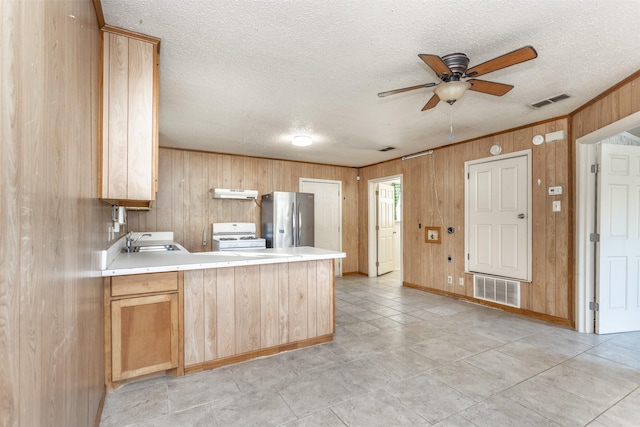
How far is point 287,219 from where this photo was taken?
210 inches

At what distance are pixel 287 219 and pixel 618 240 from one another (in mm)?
4285

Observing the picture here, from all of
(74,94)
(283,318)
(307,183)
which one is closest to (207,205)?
(307,183)

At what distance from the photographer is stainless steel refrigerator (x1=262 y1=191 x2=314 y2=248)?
5242 mm

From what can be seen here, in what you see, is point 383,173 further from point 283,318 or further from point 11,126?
point 11,126

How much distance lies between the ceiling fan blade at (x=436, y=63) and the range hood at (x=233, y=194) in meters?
3.77

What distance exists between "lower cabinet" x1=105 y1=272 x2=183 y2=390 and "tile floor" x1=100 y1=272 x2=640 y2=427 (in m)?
0.15

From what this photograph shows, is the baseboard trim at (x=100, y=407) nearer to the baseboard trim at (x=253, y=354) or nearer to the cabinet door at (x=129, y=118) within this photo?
the baseboard trim at (x=253, y=354)

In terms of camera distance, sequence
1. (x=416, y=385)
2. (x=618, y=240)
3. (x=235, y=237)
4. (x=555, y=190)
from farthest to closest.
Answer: (x=235, y=237) → (x=555, y=190) → (x=618, y=240) → (x=416, y=385)

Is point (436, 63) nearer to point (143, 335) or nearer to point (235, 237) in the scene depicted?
point (143, 335)

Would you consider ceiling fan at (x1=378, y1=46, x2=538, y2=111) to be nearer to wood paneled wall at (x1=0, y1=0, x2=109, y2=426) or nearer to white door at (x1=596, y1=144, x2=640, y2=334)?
wood paneled wall at (x1=0, y1=0, x2=109, y2=426)

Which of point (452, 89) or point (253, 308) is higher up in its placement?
point (452, 89)

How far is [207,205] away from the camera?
17.0 ft

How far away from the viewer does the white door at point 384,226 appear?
6.46m

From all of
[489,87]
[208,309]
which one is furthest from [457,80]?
[208,309]
